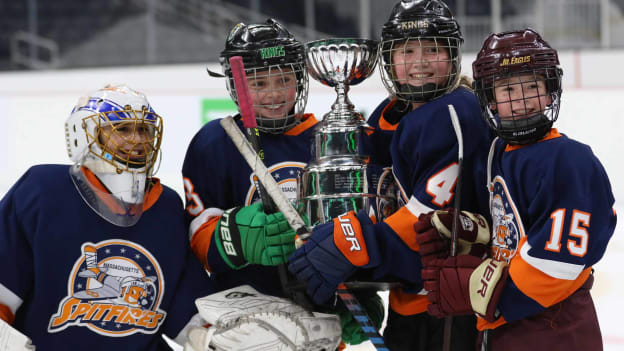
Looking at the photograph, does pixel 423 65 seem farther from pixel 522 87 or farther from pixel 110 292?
pixel 110 292

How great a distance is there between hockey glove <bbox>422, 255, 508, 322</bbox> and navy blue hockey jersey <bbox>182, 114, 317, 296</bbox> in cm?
46

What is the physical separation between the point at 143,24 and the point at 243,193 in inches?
165

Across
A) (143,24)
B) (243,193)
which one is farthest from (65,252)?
(143,24)

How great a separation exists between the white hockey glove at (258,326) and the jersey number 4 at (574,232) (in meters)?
0.48

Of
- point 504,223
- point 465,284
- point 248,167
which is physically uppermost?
point 248,167

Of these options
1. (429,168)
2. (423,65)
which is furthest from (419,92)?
(429,168)

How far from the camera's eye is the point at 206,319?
61.2 inches

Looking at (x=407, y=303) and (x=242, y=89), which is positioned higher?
(x=242, y=89)

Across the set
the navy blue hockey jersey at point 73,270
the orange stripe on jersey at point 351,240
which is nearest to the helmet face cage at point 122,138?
the navy blue hockey jersey at point 73,270

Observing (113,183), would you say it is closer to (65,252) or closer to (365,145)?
(65,252)

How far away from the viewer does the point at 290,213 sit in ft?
5.13

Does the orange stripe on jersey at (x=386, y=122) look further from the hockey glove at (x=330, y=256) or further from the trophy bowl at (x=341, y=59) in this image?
the hockey glove at (x=330, y=256)

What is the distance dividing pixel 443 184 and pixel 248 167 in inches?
19.0

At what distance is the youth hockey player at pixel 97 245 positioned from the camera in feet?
5.21
